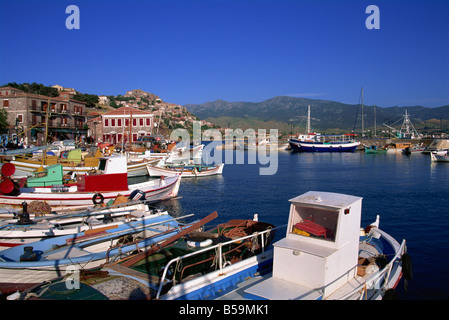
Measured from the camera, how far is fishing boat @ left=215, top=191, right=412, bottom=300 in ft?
Answer: 22.5

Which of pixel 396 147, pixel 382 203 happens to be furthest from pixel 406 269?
pixel 396 147

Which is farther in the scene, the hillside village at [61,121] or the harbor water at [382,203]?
the hillside village at [61,121]

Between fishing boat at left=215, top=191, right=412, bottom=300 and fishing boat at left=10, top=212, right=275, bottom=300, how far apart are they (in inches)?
18.5

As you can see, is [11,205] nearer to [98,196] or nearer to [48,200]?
[48,200]

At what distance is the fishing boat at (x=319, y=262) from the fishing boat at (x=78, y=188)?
14.6 meters

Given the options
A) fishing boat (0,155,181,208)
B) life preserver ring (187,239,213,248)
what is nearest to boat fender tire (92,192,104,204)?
fishing boat (0,155,181,208)

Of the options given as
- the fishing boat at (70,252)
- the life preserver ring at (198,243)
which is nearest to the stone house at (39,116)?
the fishing boat at (70,252)

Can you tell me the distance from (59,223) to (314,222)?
11956 millimetres

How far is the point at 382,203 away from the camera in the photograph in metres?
25.3

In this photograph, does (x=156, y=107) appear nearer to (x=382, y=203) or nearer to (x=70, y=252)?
(x=382, y=203)

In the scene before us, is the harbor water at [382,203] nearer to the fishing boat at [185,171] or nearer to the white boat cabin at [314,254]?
the fishing boat at [185,171]

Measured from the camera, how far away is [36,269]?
388 inches

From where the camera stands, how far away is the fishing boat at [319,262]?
270 inches

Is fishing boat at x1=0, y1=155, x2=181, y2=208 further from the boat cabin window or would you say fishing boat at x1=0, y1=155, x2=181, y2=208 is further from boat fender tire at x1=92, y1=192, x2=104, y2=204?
the boat cabin window
